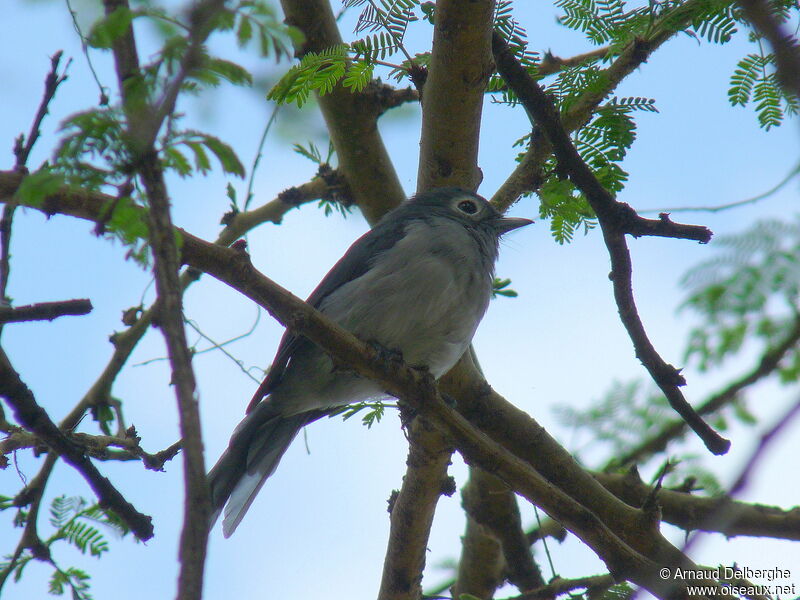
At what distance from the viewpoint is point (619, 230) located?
392 cm

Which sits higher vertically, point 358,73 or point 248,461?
point 358,73

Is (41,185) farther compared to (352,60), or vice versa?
(352,60)

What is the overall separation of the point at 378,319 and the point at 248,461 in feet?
4.67

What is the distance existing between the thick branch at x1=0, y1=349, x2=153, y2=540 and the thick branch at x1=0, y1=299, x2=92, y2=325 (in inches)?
11.0

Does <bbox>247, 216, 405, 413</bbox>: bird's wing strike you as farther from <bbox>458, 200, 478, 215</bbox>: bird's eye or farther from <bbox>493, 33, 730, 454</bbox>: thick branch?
<bbox>493, 33, 730, 454</bbox>: thick branch

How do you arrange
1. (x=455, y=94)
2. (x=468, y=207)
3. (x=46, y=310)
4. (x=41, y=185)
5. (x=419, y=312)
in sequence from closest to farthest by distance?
(x=41, y=185) < (x=46, y=310) < (x=455, y=94) < (x=419, y=312) < (x=468, y=207)

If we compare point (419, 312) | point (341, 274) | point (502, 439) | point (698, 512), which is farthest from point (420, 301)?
point (698, 512)

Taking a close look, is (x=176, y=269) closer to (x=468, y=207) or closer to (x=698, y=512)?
(x=468, y=207)

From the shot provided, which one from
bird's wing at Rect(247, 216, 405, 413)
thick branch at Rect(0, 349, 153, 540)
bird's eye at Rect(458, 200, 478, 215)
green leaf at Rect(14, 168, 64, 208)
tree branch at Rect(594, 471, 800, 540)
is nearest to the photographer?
green leaf at Rect(14, 168, 64, 208)

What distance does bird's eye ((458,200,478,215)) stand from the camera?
20.2ft

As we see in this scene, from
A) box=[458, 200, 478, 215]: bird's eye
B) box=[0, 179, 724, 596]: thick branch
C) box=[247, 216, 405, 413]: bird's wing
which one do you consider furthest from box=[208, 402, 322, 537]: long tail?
box=[458, 200, 478, 215]: bird's eye

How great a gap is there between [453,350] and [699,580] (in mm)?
1946

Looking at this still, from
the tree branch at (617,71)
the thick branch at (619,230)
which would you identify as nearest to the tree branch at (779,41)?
the thick branch at (619,230)

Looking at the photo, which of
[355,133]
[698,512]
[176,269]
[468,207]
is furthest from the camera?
[468,207]
